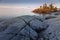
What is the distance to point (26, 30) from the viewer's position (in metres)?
1.49

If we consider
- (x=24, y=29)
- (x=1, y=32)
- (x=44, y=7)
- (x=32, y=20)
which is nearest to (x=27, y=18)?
(x=32, y=20)

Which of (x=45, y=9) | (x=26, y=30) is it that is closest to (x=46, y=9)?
(x=45, y=9)

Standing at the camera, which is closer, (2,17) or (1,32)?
(1,32)

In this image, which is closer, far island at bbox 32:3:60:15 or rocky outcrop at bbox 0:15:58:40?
rocky outcrop at bbox 0:15:58:40

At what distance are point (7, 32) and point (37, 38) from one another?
0.31m

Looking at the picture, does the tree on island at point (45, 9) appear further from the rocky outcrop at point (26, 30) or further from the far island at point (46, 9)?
A: the rocky outcrop at point (26, 30)

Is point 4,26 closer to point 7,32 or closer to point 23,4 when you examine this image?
point 7,32

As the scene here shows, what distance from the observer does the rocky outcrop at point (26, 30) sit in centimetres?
145

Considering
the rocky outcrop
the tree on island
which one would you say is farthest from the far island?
the rocky outcrop

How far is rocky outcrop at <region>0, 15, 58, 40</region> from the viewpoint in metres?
1.45

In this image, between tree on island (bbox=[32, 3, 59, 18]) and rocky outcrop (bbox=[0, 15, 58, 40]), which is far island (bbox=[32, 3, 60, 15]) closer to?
tree on island (bbox=[32, 3, 59, 18])

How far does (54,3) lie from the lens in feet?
7.09

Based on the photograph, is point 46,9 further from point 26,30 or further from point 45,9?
point 26,30

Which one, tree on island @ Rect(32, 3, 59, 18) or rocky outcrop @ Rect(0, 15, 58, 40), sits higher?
tree on island @ Rect(32, 3, 59, 18)
